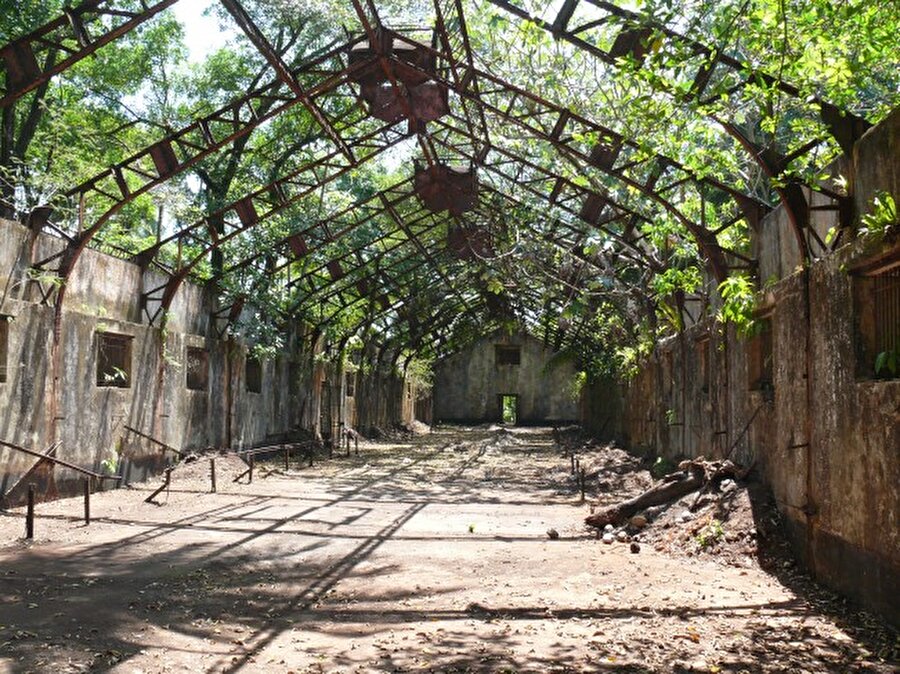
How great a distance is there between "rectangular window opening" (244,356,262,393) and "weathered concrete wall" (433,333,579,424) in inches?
1073

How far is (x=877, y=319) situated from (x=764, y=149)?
9.50 feet

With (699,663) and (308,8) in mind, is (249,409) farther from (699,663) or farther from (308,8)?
(699,663)

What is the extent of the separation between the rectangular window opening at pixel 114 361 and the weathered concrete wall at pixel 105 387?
4.7 inches

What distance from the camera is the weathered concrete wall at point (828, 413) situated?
6.54m

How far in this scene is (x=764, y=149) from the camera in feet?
30.0

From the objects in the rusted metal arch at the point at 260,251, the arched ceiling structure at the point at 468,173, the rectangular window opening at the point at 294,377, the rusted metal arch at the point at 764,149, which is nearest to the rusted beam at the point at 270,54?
the arched ceiling structure at the point at 468,173

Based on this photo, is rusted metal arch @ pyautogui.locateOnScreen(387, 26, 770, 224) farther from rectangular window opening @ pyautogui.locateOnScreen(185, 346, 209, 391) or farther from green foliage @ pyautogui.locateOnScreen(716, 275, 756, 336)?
rectangular window opening @ pyautogui.locateOnScreen(185, 346, 209, 391)

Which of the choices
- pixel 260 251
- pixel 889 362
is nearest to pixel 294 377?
pixel 260 251

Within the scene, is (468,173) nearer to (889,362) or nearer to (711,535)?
(711,535)

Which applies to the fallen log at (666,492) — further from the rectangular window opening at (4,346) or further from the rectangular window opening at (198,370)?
the rectangular window opening at (198,370)

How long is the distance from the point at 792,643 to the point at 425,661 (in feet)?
9.14

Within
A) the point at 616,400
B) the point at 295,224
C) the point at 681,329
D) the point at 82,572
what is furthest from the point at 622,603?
the point at 616,400

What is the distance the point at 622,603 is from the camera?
25.1ft

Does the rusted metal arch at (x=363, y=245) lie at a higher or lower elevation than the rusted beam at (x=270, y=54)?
lower
